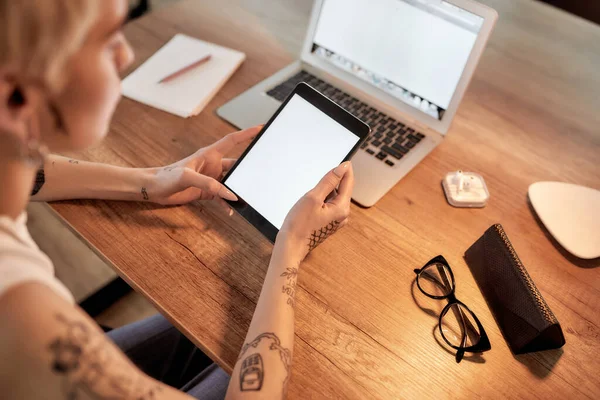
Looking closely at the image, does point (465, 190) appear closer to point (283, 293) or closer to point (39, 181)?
point (283, 293)

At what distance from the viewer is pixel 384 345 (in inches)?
28.4

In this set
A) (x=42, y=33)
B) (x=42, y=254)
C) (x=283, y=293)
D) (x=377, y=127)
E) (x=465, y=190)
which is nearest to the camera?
(x=42, y=33)

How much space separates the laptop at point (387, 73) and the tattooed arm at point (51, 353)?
542 millimetres

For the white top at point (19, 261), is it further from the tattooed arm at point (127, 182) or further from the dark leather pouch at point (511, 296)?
the dark leather pouch at point (511, 296)

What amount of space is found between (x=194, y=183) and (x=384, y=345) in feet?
1.38

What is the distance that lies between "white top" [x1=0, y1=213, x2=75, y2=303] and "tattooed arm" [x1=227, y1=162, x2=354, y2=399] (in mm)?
251

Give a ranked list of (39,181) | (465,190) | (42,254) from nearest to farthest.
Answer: (42,254) < (39,181) < (465,190)

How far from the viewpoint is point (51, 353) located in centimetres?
46

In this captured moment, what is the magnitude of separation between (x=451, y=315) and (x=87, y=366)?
1.80 feet

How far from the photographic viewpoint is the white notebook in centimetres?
103

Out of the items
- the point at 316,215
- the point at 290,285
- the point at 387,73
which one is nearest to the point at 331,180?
the point at 316,215

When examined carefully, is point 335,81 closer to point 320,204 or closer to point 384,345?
point 320,204

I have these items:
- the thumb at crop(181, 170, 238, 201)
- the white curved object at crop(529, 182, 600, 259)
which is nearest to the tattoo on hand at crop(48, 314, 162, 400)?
the thumb at crop(181, 170, 238, 201)

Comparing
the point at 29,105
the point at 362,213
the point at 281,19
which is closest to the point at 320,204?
the point at 362,213
